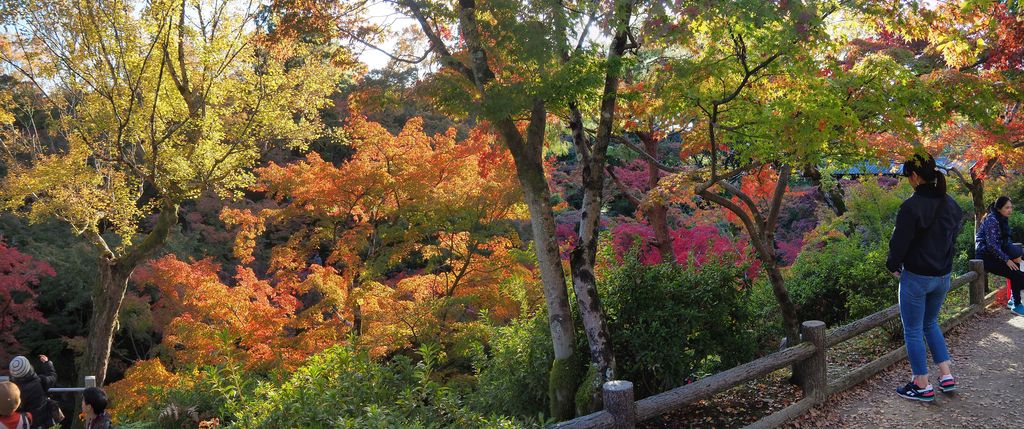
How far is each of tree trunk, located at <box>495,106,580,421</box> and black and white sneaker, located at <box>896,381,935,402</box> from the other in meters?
2.32

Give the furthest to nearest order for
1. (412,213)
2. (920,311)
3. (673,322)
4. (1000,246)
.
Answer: (412,213)
(1000,246)
(673,322)
(920,311)

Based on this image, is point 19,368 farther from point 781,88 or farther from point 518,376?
point 781,88

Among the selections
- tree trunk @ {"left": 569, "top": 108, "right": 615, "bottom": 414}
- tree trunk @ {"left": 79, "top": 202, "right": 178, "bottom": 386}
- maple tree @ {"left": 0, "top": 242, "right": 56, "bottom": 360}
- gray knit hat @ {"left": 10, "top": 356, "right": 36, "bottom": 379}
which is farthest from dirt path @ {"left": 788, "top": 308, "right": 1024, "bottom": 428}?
maple tree @ {"left": 0, "top": 242, "right": 56, "bottom": 360}

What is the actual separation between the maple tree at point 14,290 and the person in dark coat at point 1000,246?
16275mm

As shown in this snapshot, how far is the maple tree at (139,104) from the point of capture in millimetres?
8648

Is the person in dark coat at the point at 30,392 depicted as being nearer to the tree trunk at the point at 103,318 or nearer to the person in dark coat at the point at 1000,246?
the tree trunk at the point at 103,318

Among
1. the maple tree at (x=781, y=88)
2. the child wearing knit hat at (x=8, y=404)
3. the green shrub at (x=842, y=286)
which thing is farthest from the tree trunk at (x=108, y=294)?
the green shrub at (x=842, y=286)

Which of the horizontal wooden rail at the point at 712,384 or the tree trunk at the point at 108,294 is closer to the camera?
the horizontal wooden rail at the point at 712,384

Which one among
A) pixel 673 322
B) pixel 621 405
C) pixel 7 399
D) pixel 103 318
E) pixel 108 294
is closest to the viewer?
pixel 621 405

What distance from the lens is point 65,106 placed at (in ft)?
32.5

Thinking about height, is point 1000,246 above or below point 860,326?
above

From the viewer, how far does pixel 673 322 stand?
463cm

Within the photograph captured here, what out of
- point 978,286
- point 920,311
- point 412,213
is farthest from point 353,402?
point 978,286

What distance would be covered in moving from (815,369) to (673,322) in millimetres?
1047
